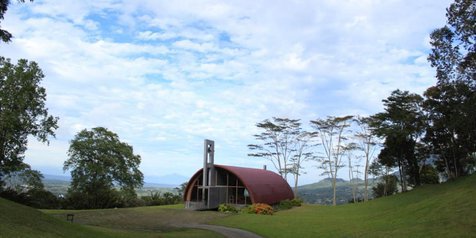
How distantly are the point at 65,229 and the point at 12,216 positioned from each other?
197cm

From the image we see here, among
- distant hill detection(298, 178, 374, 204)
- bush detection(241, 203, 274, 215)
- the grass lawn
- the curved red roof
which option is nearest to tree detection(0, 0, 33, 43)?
the grass lawn

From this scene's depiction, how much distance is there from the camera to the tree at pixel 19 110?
106 ft

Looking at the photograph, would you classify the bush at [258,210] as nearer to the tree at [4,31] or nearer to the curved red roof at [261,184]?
the curved red roof at [261,184]

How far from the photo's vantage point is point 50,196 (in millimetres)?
39219

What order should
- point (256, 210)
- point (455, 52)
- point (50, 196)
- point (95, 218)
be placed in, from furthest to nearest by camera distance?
point (50, 196), point (256, 210), point (95, 218), point (455, 52)

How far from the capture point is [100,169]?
43188 mm

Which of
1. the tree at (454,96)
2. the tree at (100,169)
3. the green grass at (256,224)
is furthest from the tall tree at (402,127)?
the tree at (100,169)

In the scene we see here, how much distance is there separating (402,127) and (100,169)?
35029 millimetres

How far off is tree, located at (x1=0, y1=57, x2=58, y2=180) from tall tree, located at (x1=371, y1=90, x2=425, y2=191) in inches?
1405

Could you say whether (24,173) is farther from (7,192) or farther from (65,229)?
(65,229)

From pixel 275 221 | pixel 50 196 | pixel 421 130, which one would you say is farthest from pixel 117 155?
pixel 421 130

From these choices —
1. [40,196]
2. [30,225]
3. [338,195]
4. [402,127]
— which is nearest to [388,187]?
[402,127]

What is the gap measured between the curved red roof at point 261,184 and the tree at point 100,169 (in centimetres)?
842

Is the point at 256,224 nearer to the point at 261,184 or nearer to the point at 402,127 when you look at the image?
the point at 261,184
